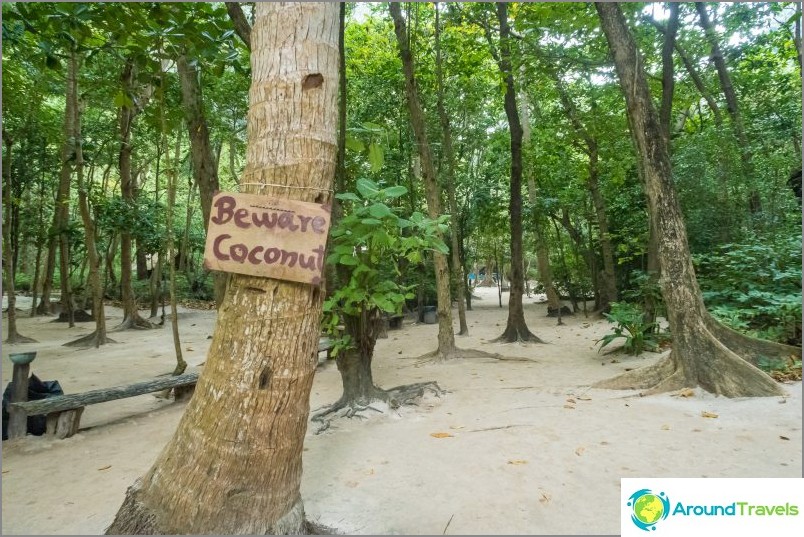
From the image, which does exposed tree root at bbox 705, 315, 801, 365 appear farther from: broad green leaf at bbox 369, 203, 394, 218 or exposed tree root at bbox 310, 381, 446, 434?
broad green leaf at bbox 369, 203, 394, 218

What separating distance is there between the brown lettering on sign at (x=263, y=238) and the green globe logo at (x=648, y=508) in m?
1.70

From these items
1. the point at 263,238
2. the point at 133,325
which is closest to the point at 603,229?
the point at 263,238

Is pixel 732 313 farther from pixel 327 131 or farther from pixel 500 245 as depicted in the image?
pixel 500 245

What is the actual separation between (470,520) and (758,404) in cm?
310

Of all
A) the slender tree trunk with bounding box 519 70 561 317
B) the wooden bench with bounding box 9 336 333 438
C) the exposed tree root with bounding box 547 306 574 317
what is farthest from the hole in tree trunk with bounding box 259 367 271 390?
the exposed tree root with bounding box 547 306 574 317

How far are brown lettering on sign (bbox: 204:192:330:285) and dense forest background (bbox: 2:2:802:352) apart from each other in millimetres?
1340

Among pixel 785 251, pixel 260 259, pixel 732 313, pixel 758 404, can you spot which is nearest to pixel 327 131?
pixel 260 259

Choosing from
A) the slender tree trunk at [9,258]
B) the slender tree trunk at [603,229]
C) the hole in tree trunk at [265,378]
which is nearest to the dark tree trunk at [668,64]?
the slender tree trunk at [603,229]

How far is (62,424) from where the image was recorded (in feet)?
13.6

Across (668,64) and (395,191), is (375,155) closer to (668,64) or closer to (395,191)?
(395,191)

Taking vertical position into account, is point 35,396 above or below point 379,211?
below

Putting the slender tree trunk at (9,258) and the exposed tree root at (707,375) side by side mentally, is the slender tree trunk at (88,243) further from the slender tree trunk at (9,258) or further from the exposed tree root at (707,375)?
the exposed tree root at (707,375)

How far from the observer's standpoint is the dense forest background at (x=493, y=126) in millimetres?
5410

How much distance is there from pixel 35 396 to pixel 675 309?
19.9 ft
